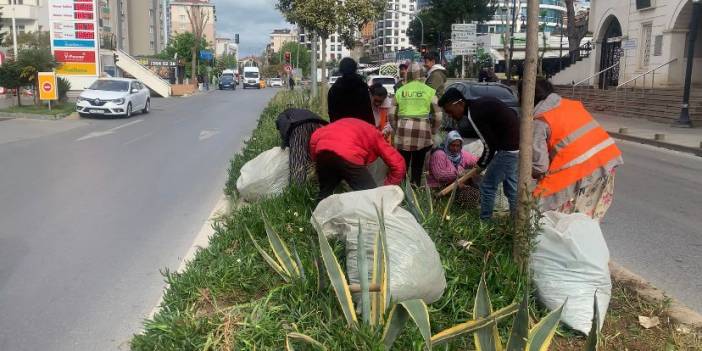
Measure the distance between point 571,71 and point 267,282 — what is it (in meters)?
Answer: 33.0

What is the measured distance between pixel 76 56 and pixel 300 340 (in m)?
36.1

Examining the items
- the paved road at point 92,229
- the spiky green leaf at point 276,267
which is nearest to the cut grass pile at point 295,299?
the spiky green leaf at point 276,267

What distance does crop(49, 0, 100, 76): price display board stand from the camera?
111ft

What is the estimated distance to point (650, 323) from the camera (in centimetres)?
366

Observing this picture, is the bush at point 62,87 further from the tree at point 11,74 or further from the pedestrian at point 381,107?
the pedestrian at point 381,107

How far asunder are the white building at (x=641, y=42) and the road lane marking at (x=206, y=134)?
16.6m

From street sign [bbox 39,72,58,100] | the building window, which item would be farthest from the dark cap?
the building window

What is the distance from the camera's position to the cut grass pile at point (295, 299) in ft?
10.6

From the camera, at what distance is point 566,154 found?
4414mm

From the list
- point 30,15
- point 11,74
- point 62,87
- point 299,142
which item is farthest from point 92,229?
point 30,15

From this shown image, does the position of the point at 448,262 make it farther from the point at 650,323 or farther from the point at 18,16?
the point at 18,16

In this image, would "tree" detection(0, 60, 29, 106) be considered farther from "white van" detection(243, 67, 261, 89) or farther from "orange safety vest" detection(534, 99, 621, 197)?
"white van" detection(243, 67, 261, 89)

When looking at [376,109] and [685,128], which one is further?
[685,128]

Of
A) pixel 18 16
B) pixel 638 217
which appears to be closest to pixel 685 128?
pixel 638 217
